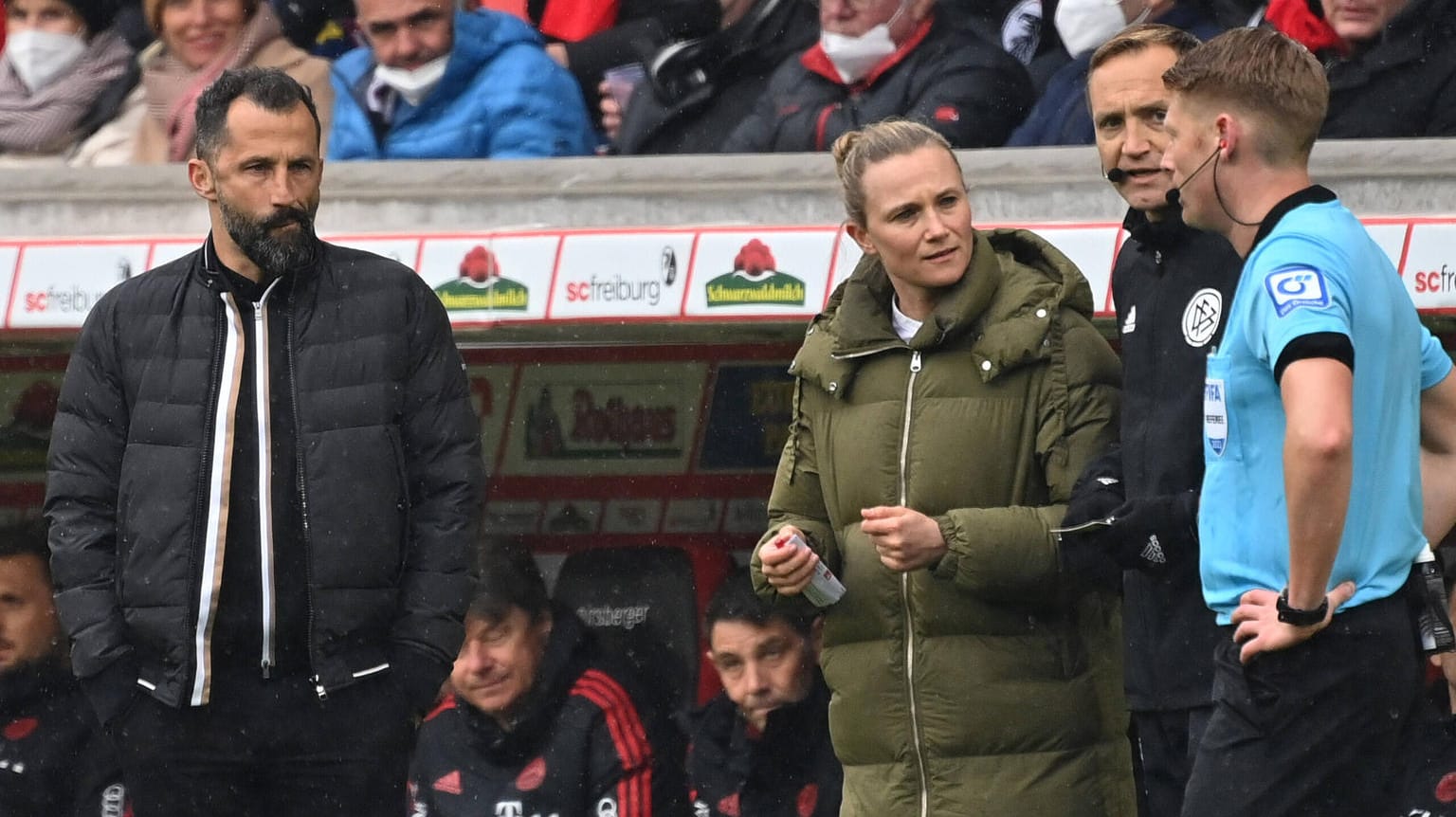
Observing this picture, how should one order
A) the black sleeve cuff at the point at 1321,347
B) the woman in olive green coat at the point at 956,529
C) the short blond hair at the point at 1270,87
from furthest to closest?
the woman in olive green coat at the point at 956,529 → the short blond hair at the point at 1270,87 → the black sleeve cuff at the point at 1321,347

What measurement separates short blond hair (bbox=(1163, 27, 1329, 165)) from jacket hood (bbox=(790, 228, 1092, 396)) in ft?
2.18

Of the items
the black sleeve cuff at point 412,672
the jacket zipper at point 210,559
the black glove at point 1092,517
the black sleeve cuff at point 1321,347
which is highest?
the black sleeve cuff at point 1321,347

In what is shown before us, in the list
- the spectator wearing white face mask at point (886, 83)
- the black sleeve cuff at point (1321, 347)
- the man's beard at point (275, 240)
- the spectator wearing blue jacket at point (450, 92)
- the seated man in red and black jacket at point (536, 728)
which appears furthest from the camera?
the seated man in red and black jacket at point (536, 728)

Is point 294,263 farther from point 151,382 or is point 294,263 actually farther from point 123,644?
point 123,644

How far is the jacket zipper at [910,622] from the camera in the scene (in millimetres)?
3414

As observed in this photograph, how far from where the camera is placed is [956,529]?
11.0ft

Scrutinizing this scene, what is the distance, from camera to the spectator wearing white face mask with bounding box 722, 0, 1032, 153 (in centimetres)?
479

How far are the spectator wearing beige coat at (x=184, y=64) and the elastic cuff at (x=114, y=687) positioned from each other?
85.0 inches

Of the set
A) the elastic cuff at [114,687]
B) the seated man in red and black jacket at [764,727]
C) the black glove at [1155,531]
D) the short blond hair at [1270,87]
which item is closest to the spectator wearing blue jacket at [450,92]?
the seated man in red and black jacket at [764,727]

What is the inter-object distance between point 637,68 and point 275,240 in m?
1.83

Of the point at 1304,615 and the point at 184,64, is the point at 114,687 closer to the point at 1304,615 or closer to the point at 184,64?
the point at 1304,615

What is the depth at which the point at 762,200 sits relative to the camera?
4.60m

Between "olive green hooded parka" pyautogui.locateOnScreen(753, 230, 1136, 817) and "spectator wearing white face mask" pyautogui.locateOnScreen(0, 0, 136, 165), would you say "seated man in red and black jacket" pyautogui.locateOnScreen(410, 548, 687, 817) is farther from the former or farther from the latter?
"olive green hooded parka" pyautogui.locateOnScreen(753, 230, 1136, 817)

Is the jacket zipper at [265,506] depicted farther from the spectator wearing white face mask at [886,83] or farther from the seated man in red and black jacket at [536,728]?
the seated man in red and black jacket at [536,728]
